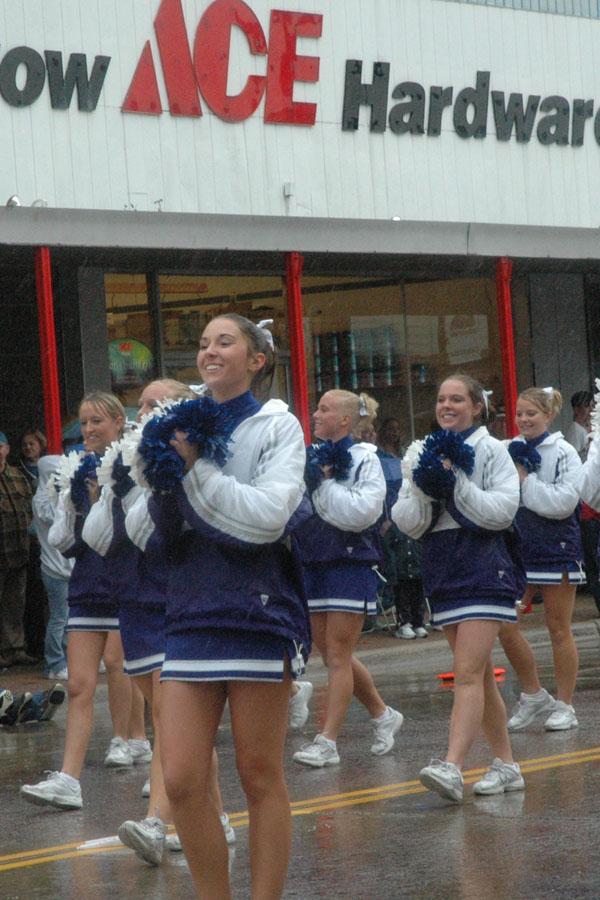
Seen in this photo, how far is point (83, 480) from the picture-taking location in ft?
27.6

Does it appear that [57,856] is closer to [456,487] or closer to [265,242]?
[456,487]

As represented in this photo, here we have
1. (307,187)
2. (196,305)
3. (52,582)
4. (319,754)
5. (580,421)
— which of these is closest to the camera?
(319,754)

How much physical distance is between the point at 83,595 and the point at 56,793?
1014 millimetres

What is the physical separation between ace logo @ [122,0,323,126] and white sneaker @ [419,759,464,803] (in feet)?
32.1

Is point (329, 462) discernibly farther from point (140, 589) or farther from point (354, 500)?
point (140, 589)

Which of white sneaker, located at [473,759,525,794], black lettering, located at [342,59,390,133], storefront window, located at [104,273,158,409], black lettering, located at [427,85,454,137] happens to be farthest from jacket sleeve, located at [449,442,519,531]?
black lettering, located at [427,85,454,137]

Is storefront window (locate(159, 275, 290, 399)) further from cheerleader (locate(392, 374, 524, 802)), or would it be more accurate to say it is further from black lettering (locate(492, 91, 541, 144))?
cheerleader (locate(392, 374, 524, 802))

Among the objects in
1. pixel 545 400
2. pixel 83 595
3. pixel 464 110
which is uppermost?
pixel 464 110

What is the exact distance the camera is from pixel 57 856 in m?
7.12

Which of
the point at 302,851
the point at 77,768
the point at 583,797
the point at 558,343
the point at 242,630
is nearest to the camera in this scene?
the point at 242,630

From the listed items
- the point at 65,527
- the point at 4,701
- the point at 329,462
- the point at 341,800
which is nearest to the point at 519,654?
the point at 329,462

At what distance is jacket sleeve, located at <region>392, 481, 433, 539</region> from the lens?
314 inches

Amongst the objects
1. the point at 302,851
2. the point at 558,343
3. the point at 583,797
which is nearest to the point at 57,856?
the point at 302,851

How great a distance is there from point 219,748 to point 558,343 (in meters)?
11.7
